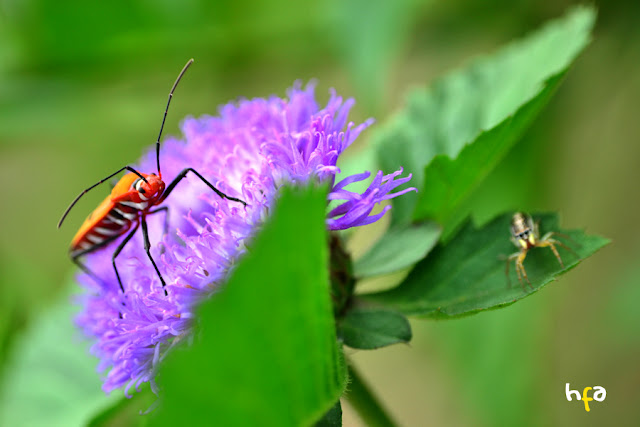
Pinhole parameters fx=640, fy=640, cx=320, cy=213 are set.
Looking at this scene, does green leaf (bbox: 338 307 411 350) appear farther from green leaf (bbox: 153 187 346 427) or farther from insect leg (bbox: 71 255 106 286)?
insect leg (bbox: 71 255 106 286)

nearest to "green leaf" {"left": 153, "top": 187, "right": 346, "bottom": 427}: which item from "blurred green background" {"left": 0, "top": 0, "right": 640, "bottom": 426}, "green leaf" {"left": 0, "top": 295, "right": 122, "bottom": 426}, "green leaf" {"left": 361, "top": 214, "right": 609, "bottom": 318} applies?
"green leaf" {"left": 361, "top": 214, "right": 609, "bottom": 318}

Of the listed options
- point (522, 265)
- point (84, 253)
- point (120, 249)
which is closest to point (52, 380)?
point (84, 253)

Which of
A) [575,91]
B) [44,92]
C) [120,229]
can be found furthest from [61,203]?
[575,91]

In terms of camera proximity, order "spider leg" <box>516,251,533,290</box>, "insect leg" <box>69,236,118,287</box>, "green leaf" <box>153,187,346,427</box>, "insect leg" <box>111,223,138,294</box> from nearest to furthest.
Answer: "green leaf" <box>153,187,346,427</box>, "spider leg" <box>516,251,533,290</box>, "insect leg" <box>111,223,138,294</box>, "insect leg" <box>69,236,118,287</box>

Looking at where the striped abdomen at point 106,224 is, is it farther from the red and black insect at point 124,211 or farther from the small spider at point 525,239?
the small spider at point 525,239

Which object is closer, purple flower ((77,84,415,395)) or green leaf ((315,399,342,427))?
green leaf ((315,399,342,427))
